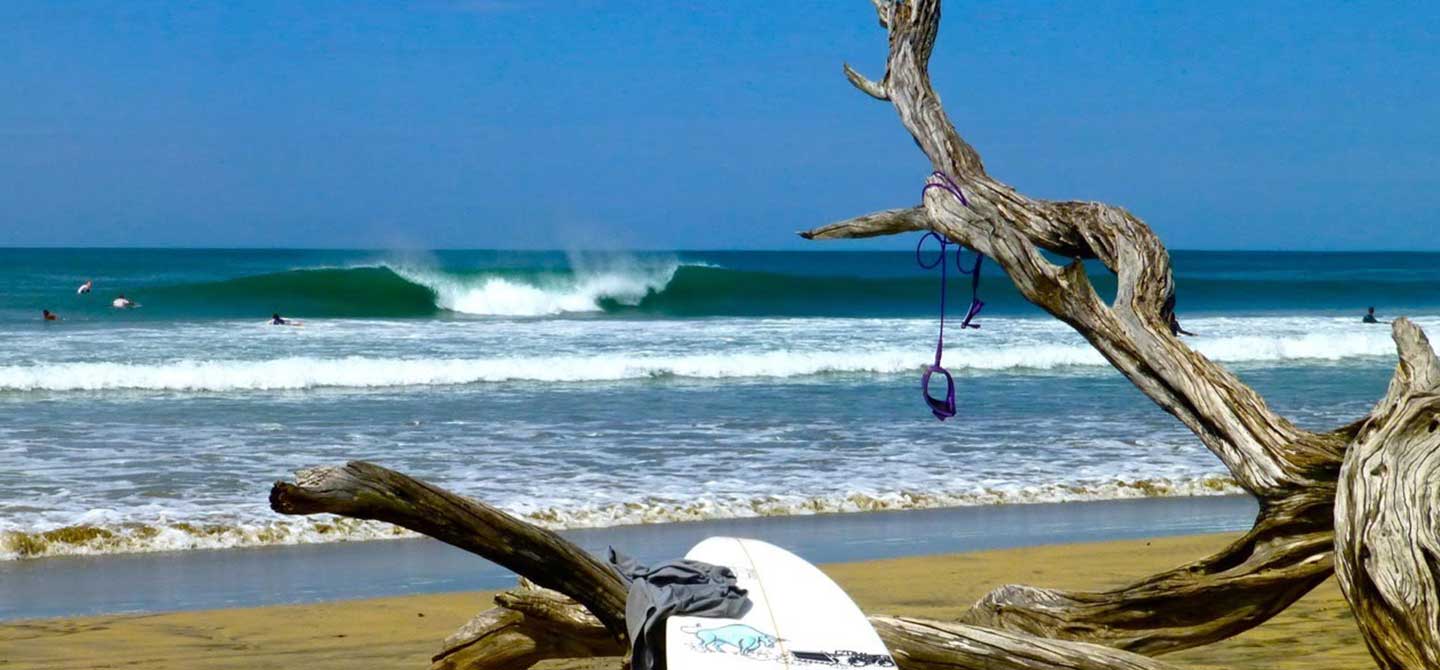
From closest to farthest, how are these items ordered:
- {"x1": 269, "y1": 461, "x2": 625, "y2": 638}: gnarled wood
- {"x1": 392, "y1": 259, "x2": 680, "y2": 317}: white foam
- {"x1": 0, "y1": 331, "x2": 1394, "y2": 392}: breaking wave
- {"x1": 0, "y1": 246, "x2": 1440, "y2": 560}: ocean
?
{"x1": 269, "y1": 461, "x2": 625, "y2": 638}: gnarled wood → {"x1": 0, "y1": 246, "x2": 1440, "y2": 560}: ocean → {"x1": 0, "y1": 331, "x2": 1394, "y2": 392}: breaking wave → {"x1": 392, "y1": 259, "x2": 680, "y2": 317}: white foam

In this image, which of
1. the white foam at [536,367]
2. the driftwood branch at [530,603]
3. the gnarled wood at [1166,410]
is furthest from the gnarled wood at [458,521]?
the white foam at [536,367]

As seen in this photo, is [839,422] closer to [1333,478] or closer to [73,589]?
[73,589]

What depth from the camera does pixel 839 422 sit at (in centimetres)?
1338

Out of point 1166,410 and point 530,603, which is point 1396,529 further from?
point 530,603

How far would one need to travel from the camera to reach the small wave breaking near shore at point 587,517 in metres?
7.62

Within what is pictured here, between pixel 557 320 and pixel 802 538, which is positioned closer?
pixel 802 538

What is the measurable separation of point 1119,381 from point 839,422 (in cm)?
635

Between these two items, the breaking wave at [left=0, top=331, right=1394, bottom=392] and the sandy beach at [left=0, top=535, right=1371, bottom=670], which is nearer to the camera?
the sandy beach at [left=0, top=535, right=1371, bottom=670]

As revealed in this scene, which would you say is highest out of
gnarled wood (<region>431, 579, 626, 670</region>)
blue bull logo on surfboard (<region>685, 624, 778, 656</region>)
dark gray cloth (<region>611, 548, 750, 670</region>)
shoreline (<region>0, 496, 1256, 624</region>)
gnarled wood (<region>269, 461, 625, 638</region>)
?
gnarled wood (<region>269, 461, 625, 638</region>)

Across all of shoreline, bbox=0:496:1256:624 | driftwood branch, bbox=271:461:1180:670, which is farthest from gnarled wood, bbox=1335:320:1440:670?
shoreline, bbox=0:496:1256:624

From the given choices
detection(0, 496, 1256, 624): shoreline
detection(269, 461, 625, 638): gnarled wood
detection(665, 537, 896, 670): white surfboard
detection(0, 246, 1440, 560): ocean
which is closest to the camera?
detection(269, 461, 625, 638): gnarled wood

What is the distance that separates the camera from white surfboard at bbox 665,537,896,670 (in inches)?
135

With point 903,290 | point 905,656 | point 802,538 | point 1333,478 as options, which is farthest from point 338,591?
point 903,290

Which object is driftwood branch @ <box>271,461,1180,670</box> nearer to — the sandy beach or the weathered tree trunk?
the weathered tree trunk
